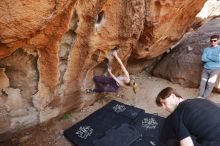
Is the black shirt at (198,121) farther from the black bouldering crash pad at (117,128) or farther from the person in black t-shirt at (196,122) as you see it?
the black bouldering crash pad at (117,128)

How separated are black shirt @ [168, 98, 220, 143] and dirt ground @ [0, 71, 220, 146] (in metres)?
2.69

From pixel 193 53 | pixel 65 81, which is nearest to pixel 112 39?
pixel 65 81

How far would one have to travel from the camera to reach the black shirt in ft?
8.93

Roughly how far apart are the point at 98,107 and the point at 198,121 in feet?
11.4

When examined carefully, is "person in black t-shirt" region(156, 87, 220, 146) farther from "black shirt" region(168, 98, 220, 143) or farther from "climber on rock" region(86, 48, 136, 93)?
"climber on rock" region(86, 48, 136, 93)

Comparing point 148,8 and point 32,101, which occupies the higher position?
point 148,8

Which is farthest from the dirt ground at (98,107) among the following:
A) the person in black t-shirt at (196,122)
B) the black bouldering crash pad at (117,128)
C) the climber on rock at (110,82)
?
the person in black t-shirt at (196,122)

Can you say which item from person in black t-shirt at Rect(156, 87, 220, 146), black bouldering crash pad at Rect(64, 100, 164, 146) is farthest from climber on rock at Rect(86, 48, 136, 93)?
person in black t-shirt at Rect(156, 87, 220, 146)

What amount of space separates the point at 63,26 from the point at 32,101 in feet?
4.87

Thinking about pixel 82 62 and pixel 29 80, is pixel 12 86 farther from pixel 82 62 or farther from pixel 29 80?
pixel 82 62

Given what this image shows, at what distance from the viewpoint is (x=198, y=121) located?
2729 mm

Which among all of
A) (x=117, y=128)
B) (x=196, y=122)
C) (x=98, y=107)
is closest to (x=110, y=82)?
(x=98, y=107)

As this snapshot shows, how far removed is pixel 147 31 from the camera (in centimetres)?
548

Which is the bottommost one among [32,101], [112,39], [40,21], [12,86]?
[32,101]
